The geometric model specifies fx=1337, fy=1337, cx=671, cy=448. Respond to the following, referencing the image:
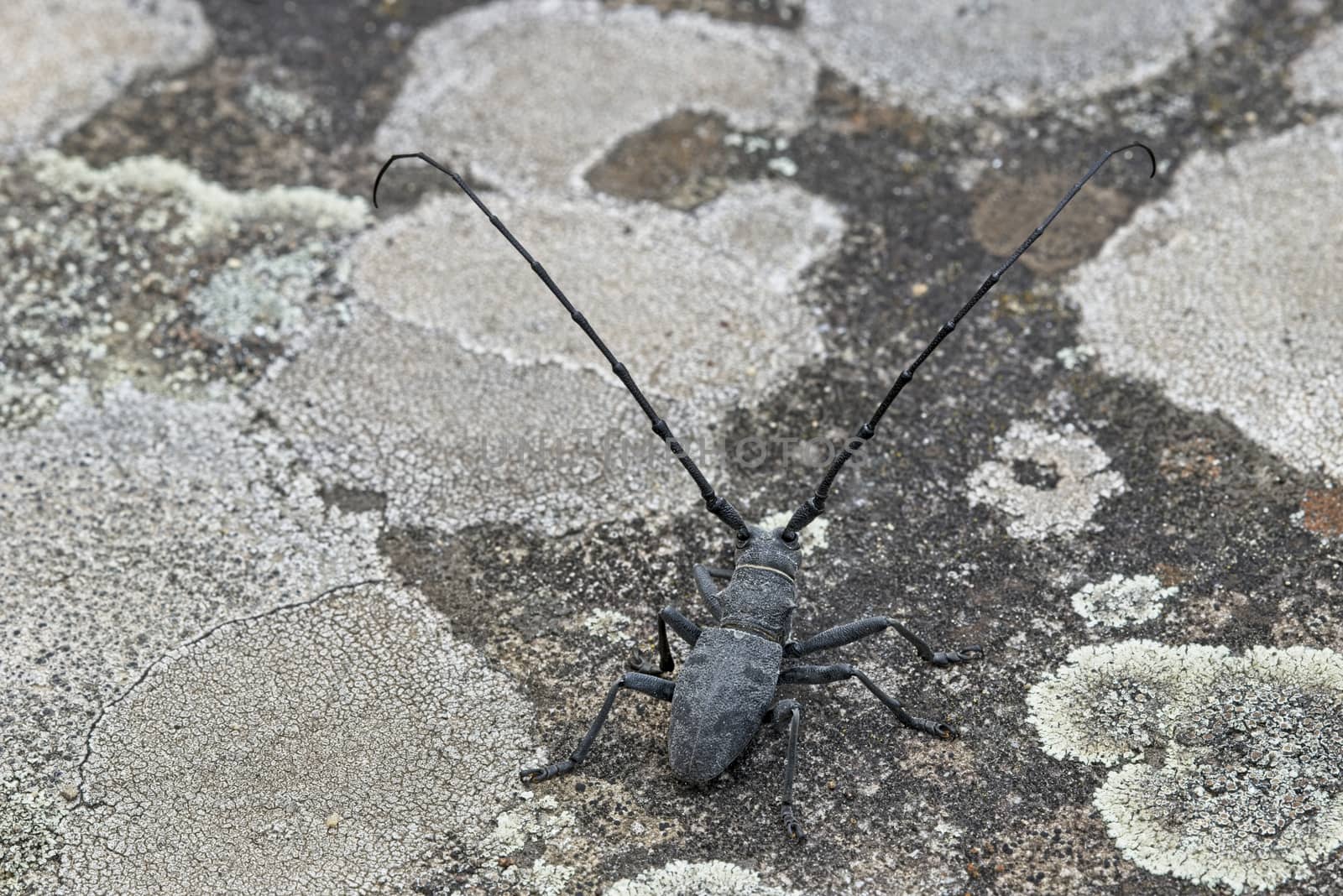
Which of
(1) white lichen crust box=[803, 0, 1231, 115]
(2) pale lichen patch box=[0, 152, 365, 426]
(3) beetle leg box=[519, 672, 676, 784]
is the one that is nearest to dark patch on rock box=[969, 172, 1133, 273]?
(1) white lichen crust box=[803, 0, 1231, 115]

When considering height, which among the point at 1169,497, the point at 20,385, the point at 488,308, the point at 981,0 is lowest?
the point at 20,385

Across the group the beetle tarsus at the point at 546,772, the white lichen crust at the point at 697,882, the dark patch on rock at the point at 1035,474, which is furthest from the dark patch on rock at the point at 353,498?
the dark patch on rock at the point at 1035,474

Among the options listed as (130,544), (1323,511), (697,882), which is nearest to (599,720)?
(697,882)

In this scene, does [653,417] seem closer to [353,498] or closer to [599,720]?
[599,720]

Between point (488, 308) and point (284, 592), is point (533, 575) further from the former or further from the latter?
point (488, 308)

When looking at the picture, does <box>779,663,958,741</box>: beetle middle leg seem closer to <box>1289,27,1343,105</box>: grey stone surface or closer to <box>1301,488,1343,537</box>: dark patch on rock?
<box>1301,488,1343,537</box>: dark patch on rock

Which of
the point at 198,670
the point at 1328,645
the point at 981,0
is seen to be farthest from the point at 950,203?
the point at 198,670
